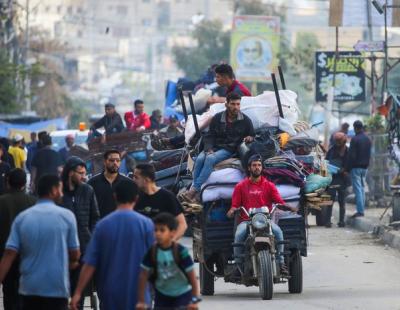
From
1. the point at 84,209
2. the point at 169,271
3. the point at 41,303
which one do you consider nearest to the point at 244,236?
the point at 84,209

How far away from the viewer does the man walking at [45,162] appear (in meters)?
26.3

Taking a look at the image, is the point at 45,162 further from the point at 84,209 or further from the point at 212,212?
the point at 84,209

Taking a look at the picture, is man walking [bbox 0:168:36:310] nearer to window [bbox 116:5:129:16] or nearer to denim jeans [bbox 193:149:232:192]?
denim jeans [bbox 193:149:232:192]

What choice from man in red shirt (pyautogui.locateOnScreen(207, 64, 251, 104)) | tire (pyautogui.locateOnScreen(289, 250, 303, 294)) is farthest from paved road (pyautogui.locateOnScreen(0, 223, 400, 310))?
man in red shirt (pyautogui.locateOnScreen(207, 64, 251, 104))

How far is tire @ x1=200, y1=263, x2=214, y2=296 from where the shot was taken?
51.9 ft

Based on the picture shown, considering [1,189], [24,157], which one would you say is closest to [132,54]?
[24,157]

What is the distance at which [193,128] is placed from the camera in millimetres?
16281

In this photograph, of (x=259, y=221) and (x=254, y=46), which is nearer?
(x=259, y=221)

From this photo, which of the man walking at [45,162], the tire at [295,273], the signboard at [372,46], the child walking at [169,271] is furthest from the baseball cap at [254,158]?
the signboard at [372,46]

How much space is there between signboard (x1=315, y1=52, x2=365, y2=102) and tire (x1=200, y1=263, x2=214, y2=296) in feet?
92.0

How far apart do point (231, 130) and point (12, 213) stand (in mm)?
4440

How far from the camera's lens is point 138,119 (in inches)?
1165

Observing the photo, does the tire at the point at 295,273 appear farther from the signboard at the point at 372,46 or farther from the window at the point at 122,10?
the window at the point at 122,10

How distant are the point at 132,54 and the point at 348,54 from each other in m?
130
